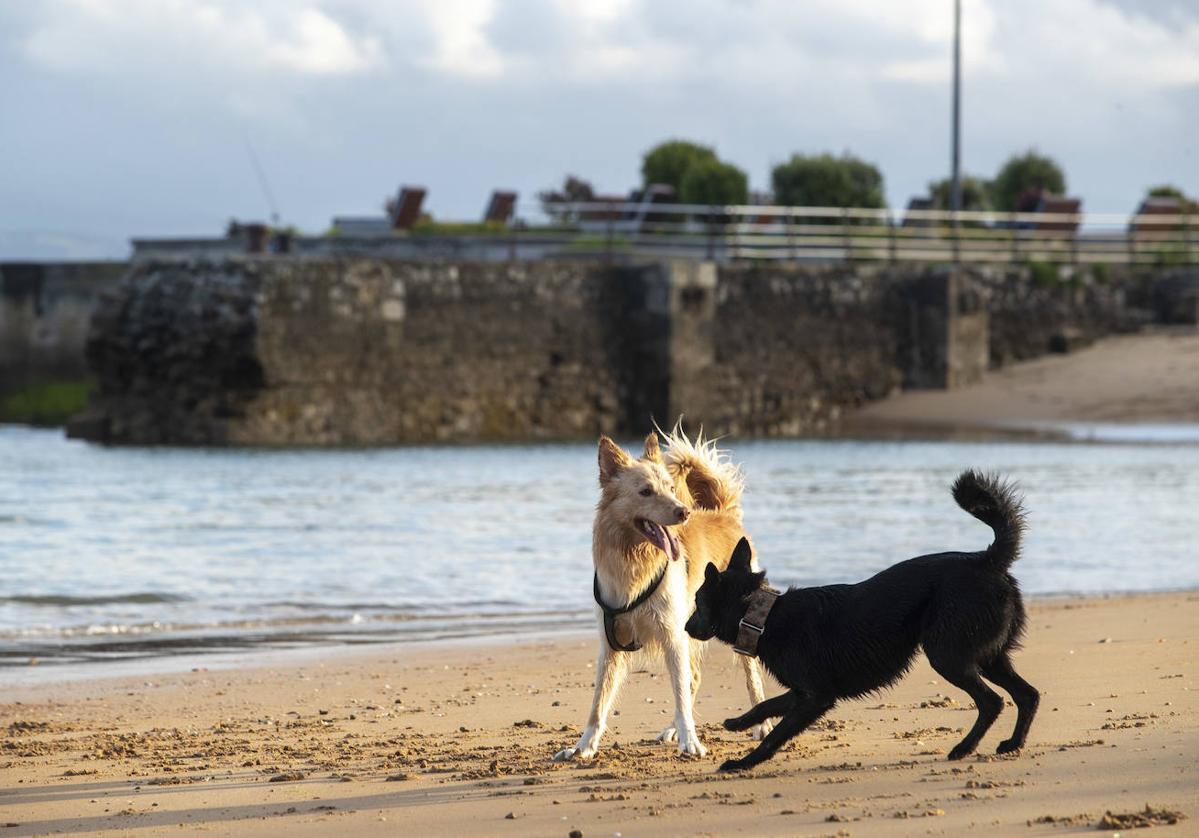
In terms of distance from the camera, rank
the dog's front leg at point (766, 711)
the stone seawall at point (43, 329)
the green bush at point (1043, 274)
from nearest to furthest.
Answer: the dog's front leg at point (766, 711) < the green bush at point (1043, 274) < the stone seawall at point (43, 329)

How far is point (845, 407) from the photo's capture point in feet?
115

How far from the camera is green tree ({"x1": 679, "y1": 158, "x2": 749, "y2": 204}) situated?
125ft

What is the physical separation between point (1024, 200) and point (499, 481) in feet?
90.2

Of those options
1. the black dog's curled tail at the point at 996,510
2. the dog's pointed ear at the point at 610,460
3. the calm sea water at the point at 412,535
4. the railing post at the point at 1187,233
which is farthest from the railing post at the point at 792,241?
the black dog's curled tail at the point at 996,510

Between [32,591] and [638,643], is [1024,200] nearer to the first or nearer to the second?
[32,591]

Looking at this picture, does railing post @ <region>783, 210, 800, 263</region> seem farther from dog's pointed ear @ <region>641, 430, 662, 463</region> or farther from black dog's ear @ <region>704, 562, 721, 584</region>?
black dog's ear @ <region>704, 562, 721, 584</region>

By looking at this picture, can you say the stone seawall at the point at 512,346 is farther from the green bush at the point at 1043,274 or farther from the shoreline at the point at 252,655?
the shoreline at the point at 252,655

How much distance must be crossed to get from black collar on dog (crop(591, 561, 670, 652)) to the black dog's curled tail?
1168 mm

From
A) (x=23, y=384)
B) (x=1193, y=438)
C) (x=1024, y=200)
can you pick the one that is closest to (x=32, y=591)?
(x=1193, y=438)

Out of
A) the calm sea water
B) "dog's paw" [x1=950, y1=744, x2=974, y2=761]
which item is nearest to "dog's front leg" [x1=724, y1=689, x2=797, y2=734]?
"dog's paw" [x1=950, y1=744, x2=974, y2=761]

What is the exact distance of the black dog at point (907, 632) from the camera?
5.93 meters

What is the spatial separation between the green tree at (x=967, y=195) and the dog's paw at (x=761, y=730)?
43.4 meters

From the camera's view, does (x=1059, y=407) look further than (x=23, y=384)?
No

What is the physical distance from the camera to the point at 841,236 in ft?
120
